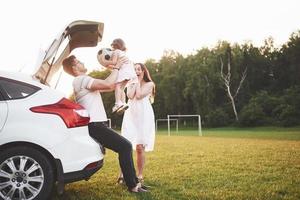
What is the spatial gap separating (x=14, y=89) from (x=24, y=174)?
104 cm

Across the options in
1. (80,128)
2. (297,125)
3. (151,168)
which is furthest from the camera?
(297,125)

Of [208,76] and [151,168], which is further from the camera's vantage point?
[208,76]

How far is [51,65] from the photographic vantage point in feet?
19.3

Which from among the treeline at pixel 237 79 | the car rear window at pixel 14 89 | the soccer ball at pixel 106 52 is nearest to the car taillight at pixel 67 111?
the car rear window at pixel 14 89

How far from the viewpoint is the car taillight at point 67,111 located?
5.19m

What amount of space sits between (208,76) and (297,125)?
56.0 ft

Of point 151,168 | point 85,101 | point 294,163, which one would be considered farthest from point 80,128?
point 294,163

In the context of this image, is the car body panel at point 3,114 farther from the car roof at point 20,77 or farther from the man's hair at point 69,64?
the man's hair at point 69,64

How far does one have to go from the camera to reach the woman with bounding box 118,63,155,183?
7578 mm

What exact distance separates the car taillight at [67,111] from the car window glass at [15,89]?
0.24 metres

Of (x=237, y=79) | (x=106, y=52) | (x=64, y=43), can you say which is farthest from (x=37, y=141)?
(x=237, y=79)

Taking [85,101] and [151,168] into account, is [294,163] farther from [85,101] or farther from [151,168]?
[85,101]

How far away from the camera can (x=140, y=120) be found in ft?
25.1

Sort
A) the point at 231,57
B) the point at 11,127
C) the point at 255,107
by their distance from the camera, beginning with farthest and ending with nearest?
the point at 231,57 < the point at 255,107 < the point at 11,127
